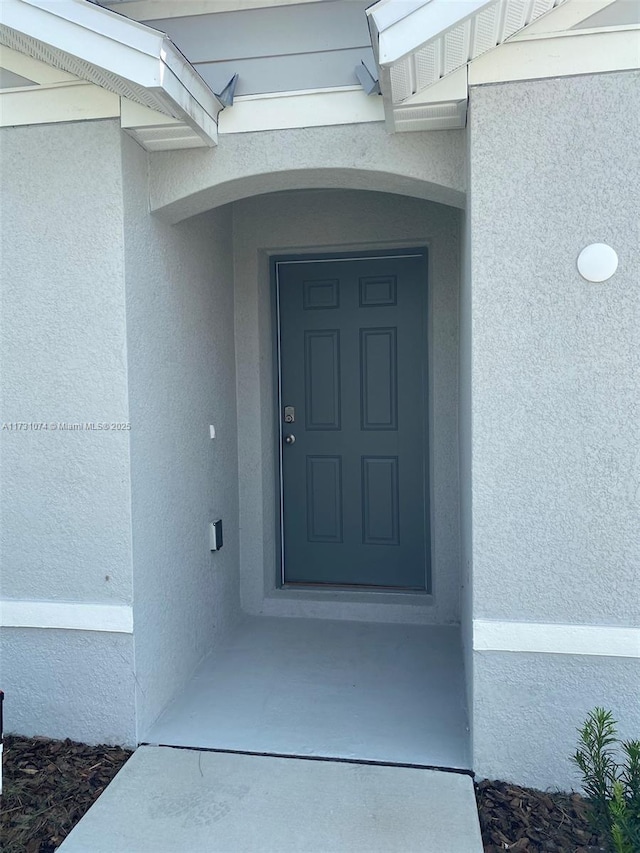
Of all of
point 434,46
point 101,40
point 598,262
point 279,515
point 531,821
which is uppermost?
point 101,40

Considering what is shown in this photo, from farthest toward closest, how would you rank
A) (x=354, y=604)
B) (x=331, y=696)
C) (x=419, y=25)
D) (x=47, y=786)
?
(x=354, y=604) → (x=331, y=696) → (x=47, y=786) → (x=419, y=25)

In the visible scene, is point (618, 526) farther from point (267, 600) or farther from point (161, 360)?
point (267, 600)

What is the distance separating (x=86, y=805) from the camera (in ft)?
8.32

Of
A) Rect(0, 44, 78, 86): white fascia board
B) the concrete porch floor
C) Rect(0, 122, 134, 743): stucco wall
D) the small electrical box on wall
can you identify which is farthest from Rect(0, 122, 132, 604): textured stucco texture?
the small electrical box on wall

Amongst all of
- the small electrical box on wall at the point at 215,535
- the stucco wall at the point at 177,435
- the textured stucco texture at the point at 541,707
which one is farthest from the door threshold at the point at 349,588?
the textured stucco texture at the point at 541,707

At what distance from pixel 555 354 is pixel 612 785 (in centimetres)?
159

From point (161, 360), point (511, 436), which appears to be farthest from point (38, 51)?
point (511, 436)

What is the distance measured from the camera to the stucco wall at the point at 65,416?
2.88m

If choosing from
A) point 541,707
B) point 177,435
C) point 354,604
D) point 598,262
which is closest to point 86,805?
Answer: point 177,435

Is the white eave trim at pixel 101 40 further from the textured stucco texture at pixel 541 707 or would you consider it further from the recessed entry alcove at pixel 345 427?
the textured stucco texture at pixel 541 707

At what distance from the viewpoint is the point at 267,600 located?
440 centimetres

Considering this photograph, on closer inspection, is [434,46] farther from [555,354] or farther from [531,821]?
[531,821]

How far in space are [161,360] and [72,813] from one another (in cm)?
200

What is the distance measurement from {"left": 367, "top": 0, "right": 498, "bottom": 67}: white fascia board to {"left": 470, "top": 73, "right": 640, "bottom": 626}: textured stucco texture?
42cm
